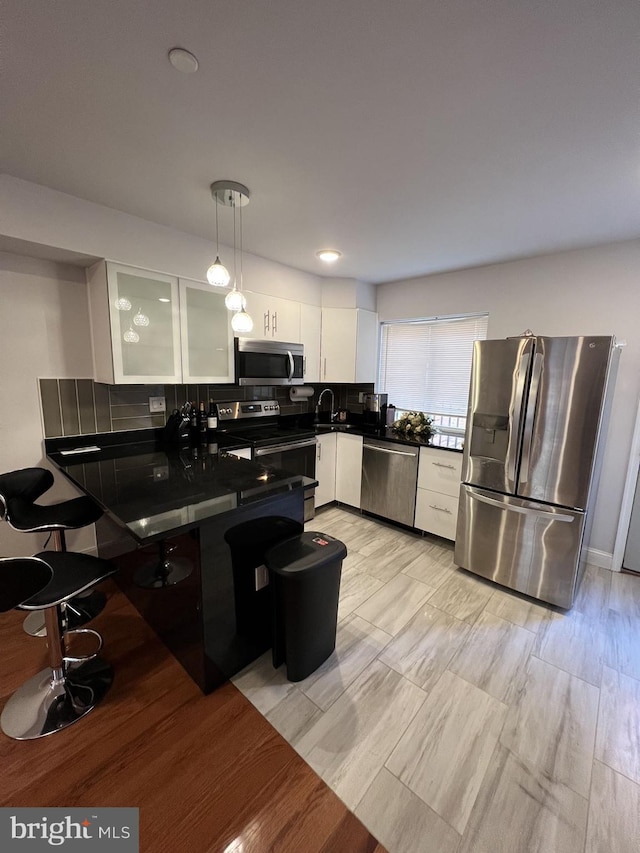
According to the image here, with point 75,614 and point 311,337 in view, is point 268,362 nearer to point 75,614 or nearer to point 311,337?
point 311,337

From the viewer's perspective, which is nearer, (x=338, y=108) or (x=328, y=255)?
(x=338, y=108)

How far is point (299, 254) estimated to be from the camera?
2977 mm

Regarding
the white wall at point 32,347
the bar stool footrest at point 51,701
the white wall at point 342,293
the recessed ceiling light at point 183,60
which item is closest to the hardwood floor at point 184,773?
the bar stool footrest at point 51,701

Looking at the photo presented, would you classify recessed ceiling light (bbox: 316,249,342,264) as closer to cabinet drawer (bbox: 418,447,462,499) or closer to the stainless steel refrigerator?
the stainless steel refrigerator

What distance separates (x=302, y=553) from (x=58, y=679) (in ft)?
4.15

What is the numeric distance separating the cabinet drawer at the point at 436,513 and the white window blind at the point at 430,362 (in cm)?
A: 97

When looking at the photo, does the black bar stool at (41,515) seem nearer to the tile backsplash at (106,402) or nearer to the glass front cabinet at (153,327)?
the tile backsplash at (106,402)

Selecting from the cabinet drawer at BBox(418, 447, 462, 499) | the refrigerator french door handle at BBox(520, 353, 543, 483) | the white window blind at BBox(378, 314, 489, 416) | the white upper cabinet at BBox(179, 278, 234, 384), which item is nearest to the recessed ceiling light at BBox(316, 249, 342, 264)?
the white upper cabinet at BBox(179, 278, 234, 384)

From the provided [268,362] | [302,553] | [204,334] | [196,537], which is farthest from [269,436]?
[196,537]

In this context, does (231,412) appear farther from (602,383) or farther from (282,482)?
(602,383)

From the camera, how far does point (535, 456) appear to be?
90.9 inches

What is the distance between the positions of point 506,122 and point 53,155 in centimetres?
203

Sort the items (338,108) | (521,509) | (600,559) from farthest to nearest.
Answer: (600,559) → (521,509) → (338,108)

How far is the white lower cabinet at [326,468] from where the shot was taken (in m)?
3.58
